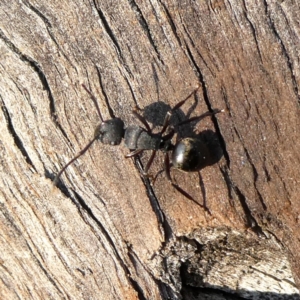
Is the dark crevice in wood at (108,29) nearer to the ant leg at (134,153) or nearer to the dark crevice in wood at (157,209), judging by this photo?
the ant leg at (134,153)

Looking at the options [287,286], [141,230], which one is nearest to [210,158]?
[141,230]

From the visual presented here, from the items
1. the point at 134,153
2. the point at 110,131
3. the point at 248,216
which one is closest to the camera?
the point at 248,216

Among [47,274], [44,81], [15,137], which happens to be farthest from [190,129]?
[47,274]

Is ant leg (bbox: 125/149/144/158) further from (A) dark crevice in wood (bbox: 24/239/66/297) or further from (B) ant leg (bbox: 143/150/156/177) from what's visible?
(A) dark crevice in wood (bbox: 24/239/66/297)

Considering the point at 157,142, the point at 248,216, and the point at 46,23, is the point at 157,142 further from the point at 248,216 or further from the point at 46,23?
the point at 46,23

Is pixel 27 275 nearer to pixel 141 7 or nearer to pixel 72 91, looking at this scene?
pixel 72 91
